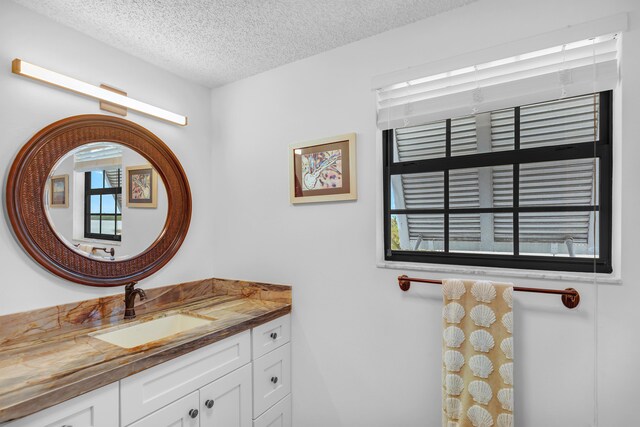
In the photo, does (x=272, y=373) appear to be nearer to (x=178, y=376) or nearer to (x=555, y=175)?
(x=178, y=376)

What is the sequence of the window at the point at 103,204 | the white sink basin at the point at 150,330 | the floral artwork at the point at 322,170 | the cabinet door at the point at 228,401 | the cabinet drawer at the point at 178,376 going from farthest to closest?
the floral artwork at the point at 322,170 → the window at the point at 103,204 → the white sink basin at the point at 150,330 → the cabinet door at the point at 228,401 → the cabinet drawer at the point at 178,376

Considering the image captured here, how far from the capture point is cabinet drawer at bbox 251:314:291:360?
1.81 meters

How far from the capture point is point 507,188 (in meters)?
1.56

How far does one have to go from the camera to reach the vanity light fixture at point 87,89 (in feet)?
4.80

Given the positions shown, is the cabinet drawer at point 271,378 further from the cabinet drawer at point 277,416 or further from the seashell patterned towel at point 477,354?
the seashell patterned towel at point 477,354

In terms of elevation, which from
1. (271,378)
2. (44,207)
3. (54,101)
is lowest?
(271,378)

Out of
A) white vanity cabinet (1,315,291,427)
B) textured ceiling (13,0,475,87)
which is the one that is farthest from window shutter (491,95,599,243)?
white vanity cabinet (1,315,291,427)

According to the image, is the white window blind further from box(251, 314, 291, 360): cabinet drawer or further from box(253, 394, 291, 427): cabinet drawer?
box(253, 394, 291, 427): cabinet drawer

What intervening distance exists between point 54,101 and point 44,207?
1.76 ft

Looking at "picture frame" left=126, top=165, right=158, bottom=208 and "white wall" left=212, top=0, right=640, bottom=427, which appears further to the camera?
"picture frame" left=126, top=165, right=158, bottom=208

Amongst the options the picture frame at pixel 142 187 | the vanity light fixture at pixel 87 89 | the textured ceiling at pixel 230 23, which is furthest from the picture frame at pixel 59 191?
the textured ceiling at pixel 230 23

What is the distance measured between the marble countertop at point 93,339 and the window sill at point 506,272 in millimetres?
791

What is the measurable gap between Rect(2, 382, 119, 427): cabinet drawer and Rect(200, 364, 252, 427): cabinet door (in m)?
0.41

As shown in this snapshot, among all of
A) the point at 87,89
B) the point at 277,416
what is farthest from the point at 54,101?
the point at 277,416
